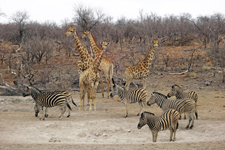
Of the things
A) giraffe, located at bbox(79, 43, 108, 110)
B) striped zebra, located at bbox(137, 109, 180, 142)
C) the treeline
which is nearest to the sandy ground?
striped zebra, located at bbox(137, 109, 180, 142)

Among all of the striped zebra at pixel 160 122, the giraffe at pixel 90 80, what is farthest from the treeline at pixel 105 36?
the striped zebra at pixel 160 122

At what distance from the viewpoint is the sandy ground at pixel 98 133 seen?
6.53 m

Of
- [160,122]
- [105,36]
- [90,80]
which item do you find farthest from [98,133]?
[105,36]

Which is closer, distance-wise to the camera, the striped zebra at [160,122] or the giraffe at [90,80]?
the striped zebra at [160,122]

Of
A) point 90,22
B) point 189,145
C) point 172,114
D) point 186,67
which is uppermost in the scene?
point 90,22

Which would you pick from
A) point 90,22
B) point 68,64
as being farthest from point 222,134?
point 90,22

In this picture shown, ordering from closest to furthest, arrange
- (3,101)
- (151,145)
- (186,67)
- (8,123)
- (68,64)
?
(151,145) → (8,123) → (3,101) → (186,67) → (68,64)

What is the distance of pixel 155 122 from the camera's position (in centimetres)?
702

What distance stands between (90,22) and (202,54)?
34.8 feet

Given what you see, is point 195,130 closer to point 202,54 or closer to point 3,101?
point 3,101

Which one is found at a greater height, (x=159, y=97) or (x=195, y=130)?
(x=159, y=97)

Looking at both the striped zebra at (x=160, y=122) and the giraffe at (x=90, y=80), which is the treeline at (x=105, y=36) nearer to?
the giraffe at (x=90, y=80)

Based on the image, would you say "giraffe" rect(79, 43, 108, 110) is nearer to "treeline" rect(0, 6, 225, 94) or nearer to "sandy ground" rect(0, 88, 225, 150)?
"sandy ground" rect(0, 88, 225, 150)

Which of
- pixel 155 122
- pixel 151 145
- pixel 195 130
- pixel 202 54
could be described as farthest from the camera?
pixel 202 54
